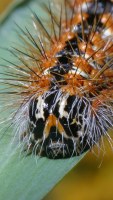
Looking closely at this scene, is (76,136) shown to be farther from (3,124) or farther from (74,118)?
(3,124)

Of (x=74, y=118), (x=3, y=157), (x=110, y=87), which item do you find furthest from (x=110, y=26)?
(x=3, y=157)

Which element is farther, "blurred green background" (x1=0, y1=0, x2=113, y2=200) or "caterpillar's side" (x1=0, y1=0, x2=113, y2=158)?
"blurred green background" (x1=0, y1=0, x2=113, y2=200)

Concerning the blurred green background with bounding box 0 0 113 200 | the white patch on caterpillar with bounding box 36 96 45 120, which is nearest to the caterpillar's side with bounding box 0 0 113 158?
the white patch on caterpillar with bounding box 36 96 45 120

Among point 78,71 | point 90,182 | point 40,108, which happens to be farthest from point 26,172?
point 90,182

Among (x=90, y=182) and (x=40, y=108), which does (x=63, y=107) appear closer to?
(x=40, y=108)

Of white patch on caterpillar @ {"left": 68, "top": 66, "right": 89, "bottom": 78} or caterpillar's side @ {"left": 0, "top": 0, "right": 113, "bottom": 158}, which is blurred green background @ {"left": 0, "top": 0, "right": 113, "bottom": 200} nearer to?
caterpillar's side @ {"left": 0, "top": 0, "right": 113, "bottom": 158}

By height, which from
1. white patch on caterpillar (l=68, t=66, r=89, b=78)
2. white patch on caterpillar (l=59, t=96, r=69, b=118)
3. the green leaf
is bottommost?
the green leaf

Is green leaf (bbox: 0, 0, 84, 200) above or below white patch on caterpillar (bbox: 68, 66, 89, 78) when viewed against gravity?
below
